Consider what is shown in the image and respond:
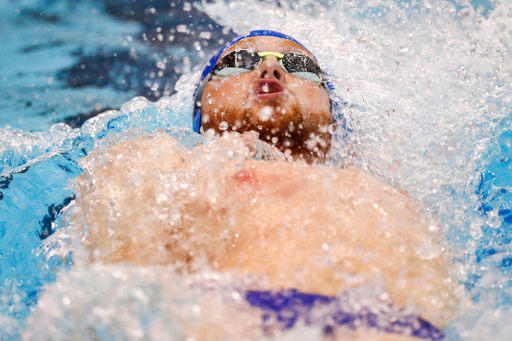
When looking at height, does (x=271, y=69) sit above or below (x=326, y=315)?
above

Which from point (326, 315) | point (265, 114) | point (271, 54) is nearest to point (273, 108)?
point (265, 114)

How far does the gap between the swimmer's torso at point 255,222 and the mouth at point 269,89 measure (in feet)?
1.30

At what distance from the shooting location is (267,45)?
1.72m

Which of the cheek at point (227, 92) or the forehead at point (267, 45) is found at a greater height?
the forehead at point (267, 45)

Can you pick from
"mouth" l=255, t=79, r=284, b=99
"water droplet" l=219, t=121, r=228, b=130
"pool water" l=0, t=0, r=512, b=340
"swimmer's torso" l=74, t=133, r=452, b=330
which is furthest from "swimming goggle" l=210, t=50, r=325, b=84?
"swimmer's torso" l=74, t=133, r=452, b=330

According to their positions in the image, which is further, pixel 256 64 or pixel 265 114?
pixel 256 64

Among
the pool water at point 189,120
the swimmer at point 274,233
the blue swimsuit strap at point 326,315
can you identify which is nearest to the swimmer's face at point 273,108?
the swimmer at point 274,233

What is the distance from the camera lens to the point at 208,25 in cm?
410

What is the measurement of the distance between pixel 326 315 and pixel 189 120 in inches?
96.5

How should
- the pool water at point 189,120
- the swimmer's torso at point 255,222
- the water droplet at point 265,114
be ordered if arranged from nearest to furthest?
the pool water at point 189,120
the swimmer's torso at point 255,222
the water droplet at point 265,114

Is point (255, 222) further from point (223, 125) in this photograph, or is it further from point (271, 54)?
point (271, 54)

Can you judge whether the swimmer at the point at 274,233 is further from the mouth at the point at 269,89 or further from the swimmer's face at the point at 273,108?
the mouth at the point at 269,89

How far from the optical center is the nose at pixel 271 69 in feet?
5.13

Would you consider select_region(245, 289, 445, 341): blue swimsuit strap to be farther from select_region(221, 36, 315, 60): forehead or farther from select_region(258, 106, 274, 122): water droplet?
select_region(221, 36, 315, 60): forehead
